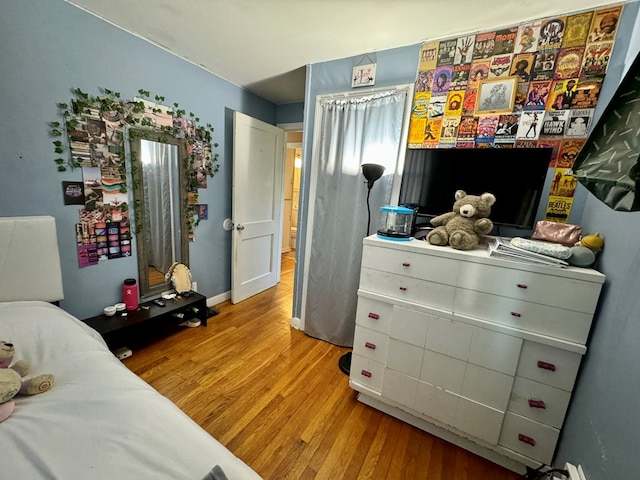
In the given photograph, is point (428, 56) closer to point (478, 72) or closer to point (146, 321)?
point (478, 72)

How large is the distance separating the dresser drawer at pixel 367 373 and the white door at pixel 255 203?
5.76ft

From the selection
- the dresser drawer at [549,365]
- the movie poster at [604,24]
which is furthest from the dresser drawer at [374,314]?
the movie poster at [604,24]

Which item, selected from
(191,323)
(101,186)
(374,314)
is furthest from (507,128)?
(191,323)

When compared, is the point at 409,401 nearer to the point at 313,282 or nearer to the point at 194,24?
the point at 313,282

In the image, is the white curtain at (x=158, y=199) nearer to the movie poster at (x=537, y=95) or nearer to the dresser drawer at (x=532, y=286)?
the dresser drawer at (x=532, y=286)

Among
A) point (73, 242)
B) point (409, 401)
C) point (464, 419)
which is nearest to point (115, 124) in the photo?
point (73, 242)

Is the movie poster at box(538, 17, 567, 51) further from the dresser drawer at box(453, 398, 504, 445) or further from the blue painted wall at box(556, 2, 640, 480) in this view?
the dresser drawer at box(453, 398, 504, 445)

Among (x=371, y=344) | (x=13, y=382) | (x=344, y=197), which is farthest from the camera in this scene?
(x=344, y=197)

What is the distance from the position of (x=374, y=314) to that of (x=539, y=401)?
0.87 m

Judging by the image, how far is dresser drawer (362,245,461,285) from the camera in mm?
1350

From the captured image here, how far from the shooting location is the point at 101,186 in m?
1.88

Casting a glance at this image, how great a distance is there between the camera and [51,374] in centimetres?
99

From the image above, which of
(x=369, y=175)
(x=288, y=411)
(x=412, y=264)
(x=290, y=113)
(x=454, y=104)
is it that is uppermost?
(x=290, y=113)

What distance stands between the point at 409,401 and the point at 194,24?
285 cm
